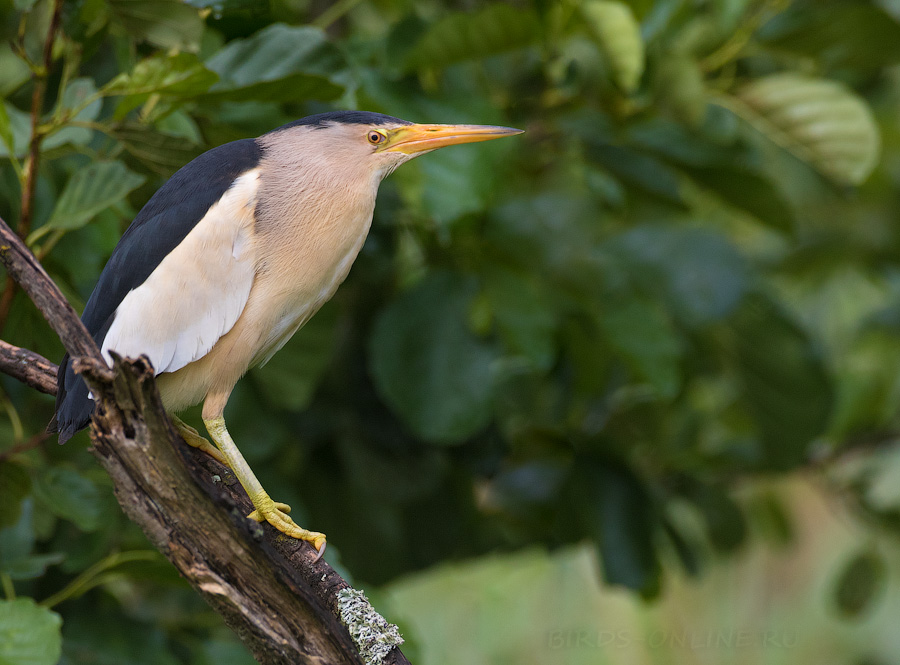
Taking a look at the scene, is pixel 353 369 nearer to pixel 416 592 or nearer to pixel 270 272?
pixel 270 272

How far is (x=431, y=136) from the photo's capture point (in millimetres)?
1304

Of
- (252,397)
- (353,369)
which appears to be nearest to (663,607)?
(353,369)

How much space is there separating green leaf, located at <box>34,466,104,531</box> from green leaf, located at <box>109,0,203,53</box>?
69 cm

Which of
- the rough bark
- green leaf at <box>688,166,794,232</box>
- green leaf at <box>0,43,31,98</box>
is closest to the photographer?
the rough bark

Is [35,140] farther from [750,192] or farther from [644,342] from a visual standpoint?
[750,192]

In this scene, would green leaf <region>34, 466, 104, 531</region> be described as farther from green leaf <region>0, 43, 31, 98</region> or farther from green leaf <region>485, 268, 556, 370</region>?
green leaf <region>485, 268, 556, 370</region>

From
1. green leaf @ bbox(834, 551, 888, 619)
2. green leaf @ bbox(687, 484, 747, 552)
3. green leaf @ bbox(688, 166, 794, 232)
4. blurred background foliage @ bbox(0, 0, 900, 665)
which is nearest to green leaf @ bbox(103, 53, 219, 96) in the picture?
blurred background foliage @ bbox(0, 0, 900, 665)

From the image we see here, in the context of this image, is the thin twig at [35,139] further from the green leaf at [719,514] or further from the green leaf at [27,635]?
the green leaf at [719,514]

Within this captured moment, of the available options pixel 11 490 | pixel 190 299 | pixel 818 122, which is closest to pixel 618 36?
pixel 818 122

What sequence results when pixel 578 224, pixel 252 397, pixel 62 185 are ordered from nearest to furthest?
pixel 62 185, pixel 252 397, pixel 578 224

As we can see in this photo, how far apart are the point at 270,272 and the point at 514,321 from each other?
755mm

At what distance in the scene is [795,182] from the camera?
2951mm

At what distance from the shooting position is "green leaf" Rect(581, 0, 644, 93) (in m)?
1.65

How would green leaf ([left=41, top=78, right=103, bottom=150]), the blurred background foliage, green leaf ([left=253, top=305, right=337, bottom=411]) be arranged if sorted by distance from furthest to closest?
green leaf ([left=253, top=305, right=337, bottom=411]) < the blurred background foliage < green leaf ([left=41, top=78, right=103, bottom=150])
